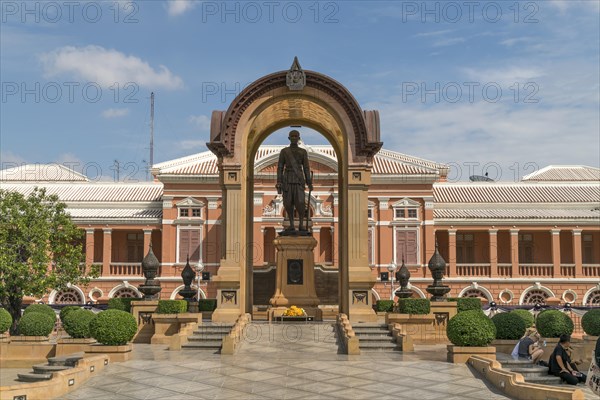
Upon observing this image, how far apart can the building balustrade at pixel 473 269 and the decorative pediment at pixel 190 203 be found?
21.3 meters

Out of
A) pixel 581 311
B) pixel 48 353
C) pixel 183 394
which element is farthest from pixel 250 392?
pixel 581 311

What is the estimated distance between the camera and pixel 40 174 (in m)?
66.2

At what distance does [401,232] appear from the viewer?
5897cm

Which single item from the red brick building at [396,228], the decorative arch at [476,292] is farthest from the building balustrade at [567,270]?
the decorative arch at [476,292]

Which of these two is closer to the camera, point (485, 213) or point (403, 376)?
point (403, 376)

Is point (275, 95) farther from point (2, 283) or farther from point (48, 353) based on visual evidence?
point (2, 283)

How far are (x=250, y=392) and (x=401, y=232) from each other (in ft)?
153

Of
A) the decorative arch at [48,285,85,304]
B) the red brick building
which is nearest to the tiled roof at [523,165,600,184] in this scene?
the red brick building

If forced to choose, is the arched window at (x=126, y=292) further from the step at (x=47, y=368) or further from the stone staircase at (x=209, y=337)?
the step at (x=47, y=368)

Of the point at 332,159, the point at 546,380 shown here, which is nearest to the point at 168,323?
the point at 546,380

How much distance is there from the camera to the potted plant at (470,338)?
16.5 meters

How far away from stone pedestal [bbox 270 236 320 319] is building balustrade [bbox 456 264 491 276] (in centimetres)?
3468

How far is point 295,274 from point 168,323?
4840 millimetres

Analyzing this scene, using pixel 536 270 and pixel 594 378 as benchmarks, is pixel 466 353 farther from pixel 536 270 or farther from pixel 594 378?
pixel 536 270
